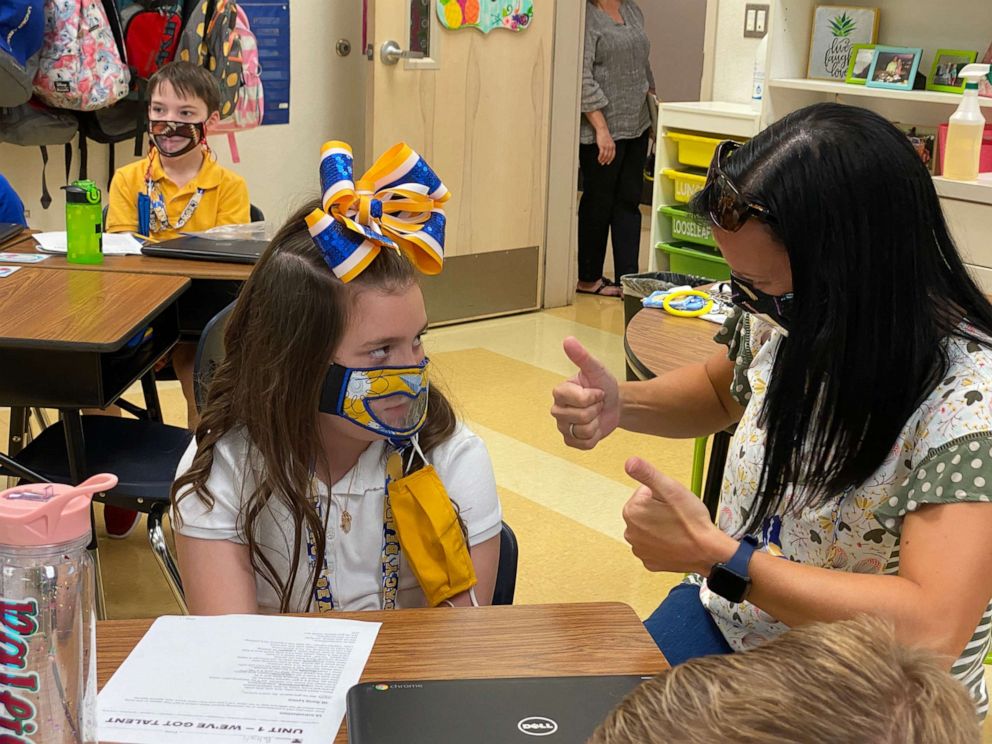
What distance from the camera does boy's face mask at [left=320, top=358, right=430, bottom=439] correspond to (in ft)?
4.88

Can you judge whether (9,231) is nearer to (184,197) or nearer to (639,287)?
(184,197)

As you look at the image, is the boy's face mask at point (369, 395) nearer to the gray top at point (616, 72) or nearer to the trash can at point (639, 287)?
the trash can at point (639, 287)

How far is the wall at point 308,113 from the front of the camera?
4.72m

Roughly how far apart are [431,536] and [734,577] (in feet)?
1.26

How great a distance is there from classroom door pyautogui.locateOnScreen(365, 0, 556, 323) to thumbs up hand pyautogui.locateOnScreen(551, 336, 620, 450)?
310 cm

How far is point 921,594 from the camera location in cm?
124

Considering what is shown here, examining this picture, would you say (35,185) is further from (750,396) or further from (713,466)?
(750,396)

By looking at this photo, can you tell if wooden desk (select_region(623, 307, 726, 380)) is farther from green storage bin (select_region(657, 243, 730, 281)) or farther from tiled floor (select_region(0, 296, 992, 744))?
green storage bin (select_region(657, 243, 730, 281))

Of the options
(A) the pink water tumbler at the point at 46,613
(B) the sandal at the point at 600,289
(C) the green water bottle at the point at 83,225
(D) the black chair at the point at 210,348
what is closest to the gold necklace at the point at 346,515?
(A) the pink water tumbler at the point at 46,613

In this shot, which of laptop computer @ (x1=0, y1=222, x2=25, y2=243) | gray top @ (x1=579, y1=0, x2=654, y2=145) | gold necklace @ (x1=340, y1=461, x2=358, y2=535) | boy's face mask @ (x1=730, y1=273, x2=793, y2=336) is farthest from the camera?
gray top @ (x1=579, y1=0, x2=654, y2=145)

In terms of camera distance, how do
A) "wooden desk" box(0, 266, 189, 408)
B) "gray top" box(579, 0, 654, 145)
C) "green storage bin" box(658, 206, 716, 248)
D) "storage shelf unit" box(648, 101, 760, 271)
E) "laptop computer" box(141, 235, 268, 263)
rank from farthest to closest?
"gray top" box(579, 0, 654, 145), "green storage bin" box(658, 206, 716, 248), "storage shelf unit" box(648, 101, 760, 271), "laptop computer" box(141, 235, 268, 263), "wooden desk" box(0, 266, 189, 408)

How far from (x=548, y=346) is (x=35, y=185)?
2051 mm

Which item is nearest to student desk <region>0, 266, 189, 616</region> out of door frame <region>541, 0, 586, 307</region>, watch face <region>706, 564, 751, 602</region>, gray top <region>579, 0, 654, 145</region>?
watch face <region>706, 564, 751, 602</region>

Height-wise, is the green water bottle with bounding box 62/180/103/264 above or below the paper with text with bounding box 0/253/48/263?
above
